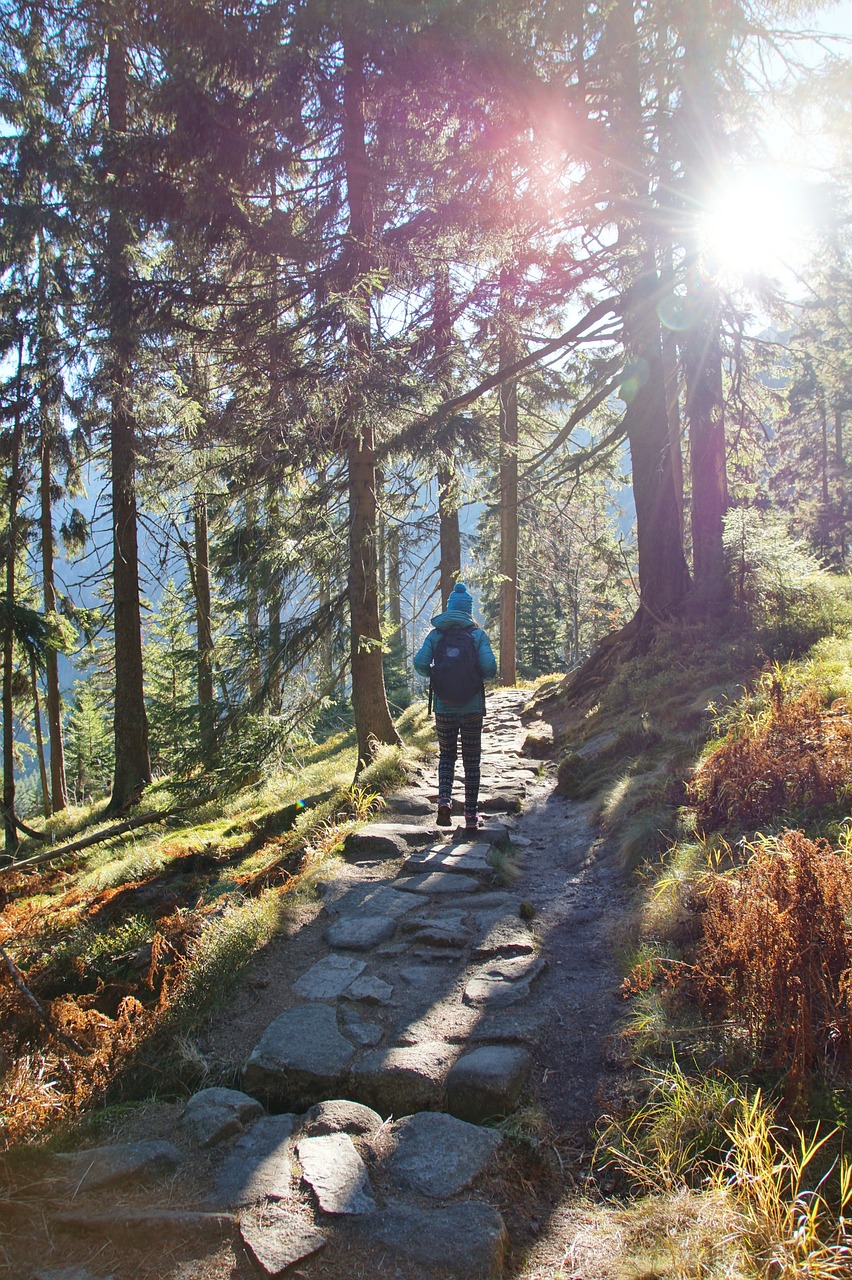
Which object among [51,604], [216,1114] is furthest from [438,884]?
[51,604]

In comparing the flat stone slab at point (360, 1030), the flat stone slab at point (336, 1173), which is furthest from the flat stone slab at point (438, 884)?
the flat stone slab at point (336, 1173)

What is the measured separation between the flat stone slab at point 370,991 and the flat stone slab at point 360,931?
1.54 ft

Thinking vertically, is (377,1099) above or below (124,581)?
below

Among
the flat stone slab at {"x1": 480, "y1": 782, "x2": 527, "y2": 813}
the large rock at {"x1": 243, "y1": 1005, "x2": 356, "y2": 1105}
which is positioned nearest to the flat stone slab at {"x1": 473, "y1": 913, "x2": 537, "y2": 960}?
the large rock at {"x1": 243, "y1": 1005, "x2": 356, "y2": 1105}

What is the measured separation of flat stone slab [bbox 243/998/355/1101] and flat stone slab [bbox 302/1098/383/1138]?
0.22 metres

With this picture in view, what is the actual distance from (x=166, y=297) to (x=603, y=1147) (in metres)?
9.37

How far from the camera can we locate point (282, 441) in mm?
9141

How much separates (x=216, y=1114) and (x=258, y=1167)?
Result: 419mm

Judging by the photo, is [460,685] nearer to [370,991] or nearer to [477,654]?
[477,654]

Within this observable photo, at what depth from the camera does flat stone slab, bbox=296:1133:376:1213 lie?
280 centimetres

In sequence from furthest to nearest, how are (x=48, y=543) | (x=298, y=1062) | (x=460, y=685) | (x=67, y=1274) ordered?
(x=48, y=543)
(x=460, y=685)
(x=298, y=1062)
(x=67, y=1274)

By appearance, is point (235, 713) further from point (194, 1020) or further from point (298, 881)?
point (194, 1020)

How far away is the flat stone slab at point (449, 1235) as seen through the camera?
98.0 inches

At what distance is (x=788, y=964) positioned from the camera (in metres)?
3.13
